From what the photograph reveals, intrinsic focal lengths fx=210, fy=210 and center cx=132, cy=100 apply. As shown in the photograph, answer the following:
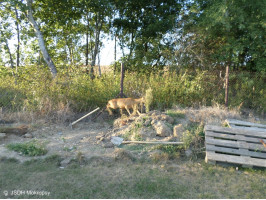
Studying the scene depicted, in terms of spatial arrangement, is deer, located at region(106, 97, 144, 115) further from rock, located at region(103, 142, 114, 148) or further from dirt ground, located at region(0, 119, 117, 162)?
rock, located at region(103, 142, 114, 148)

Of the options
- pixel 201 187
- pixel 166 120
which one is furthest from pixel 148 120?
pixel 201 187

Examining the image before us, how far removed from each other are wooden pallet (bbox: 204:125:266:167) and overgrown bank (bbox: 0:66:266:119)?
9.15 feet

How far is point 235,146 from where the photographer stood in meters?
4.42

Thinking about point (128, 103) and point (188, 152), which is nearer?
point (188, 152)

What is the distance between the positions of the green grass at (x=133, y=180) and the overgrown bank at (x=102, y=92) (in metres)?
3.44

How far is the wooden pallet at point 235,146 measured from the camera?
4.05 meters

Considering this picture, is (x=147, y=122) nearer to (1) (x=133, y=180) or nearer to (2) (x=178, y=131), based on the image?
(2) (x=178, y=131)

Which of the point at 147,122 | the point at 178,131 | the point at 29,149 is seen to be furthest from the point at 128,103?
the point at 29,149

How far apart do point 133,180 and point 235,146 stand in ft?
7.84

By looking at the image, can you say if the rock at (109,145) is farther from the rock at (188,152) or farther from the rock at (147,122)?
the rock at (188,152)

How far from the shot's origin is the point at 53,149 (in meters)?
4.77

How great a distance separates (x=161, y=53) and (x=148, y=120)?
8.00 m

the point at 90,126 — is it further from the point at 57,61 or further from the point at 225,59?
the point at 57,61

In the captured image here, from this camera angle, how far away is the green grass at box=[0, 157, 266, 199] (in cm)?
308
